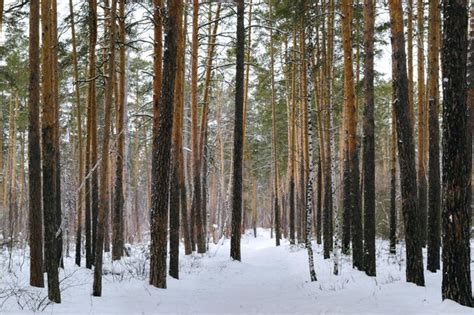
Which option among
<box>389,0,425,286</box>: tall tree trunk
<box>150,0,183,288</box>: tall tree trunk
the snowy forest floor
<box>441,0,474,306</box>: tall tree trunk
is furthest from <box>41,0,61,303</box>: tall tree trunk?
<box>389,0,425,286</box>: tall tree trunk

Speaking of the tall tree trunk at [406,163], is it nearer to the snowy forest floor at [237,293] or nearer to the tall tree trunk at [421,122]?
the snowy forest floor at [237,293]

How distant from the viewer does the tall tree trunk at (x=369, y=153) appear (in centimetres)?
1003

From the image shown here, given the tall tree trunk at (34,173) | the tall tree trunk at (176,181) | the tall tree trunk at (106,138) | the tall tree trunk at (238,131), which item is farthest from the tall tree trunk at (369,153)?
the tall tree trunk at (34,173)

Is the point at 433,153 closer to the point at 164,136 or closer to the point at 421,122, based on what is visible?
the point at 421,122

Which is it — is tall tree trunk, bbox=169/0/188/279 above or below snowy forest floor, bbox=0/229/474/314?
above

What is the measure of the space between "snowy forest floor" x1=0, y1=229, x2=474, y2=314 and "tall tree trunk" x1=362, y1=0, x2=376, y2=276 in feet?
2.01

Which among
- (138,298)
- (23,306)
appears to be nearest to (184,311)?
(138,298)

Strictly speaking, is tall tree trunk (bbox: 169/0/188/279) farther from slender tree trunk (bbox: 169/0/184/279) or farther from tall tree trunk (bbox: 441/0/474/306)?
tall tree trunk (bbox: 441/0/474/306)

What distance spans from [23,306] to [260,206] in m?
57.6

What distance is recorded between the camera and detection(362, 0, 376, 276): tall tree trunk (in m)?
10.0

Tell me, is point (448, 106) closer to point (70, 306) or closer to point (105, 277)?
point (70, 306)

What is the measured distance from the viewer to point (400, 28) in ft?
26.9

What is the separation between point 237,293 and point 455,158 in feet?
17.9

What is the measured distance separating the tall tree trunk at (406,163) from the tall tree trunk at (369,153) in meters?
1.91
